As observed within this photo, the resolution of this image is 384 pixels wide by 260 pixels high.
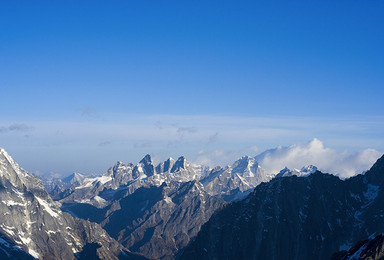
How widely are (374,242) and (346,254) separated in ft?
40.6

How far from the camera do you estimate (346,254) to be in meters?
181

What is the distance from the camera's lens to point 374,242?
592ft
